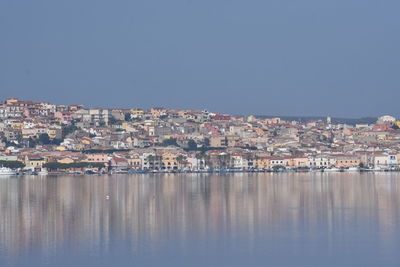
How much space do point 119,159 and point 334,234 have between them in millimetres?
49480

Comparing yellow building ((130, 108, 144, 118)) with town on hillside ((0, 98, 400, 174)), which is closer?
town on hillside ((0, 98, 400, 174))

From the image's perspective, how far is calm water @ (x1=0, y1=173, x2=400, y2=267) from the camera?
55.3 ft

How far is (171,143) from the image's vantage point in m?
80.8

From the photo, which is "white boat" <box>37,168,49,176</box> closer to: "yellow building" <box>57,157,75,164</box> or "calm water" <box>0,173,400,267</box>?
"yellow building" <box>57,157,75,164</box>

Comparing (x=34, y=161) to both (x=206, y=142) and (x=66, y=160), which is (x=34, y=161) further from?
(x=206, y=142)

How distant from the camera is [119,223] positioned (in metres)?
21.7

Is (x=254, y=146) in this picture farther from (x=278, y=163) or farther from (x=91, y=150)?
(x=91, y=150)

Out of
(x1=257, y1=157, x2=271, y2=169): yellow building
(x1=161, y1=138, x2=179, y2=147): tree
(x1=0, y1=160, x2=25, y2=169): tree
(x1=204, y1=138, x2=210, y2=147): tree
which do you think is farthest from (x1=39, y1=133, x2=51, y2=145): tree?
(x1=257, y1=157, x2=271, y2=169): yellow building

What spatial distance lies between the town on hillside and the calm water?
121 ft

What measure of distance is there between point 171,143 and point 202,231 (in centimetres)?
6066

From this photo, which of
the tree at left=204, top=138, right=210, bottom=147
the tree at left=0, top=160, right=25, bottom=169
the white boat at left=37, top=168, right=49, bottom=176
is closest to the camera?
the white boat at left=37, top=168, right=49, bottom=176

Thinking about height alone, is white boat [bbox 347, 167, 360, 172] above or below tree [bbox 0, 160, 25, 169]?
below

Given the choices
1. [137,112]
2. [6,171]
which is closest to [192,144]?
[137,112]

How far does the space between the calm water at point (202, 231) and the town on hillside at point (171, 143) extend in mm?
36840
